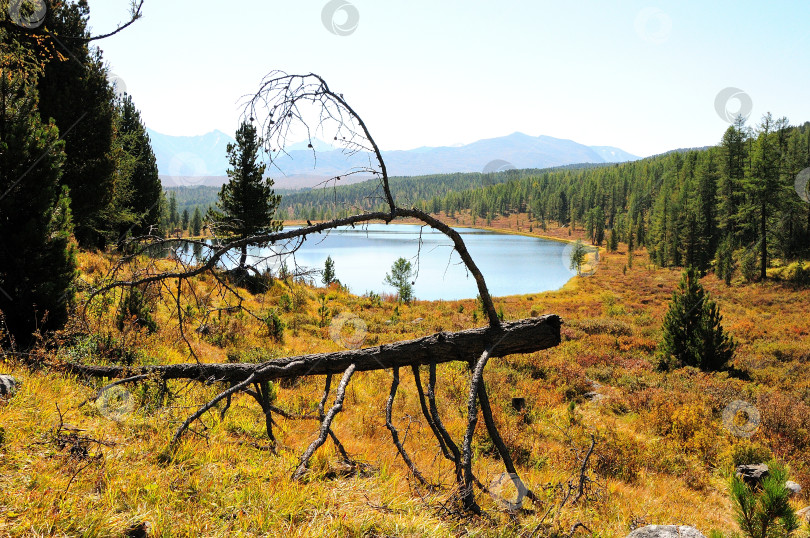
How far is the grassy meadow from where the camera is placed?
242cm

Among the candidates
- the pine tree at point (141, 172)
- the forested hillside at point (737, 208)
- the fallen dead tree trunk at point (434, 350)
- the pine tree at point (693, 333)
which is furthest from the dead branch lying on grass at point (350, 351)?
the pine tree at point (141, 172)

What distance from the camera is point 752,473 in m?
6.27

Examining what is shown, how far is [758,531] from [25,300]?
8.70 m

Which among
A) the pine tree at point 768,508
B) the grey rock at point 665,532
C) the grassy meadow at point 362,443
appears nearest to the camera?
the grassy meadow at point 362,443

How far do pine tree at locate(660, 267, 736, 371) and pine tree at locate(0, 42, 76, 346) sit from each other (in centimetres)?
1562

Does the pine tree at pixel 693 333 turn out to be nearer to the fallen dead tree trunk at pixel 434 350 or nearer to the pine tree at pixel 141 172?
the fallen dead tree trunk at pixel 434 350

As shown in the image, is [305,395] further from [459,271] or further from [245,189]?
[459,271]

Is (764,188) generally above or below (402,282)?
above

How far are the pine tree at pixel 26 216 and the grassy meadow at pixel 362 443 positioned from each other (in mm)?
653

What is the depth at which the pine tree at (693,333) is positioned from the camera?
12430mm

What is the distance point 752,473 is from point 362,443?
6.38m

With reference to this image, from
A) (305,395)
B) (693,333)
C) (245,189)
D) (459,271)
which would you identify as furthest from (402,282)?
(459,271)

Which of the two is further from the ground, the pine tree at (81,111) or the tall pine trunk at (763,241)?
the pine tree at (81,111)

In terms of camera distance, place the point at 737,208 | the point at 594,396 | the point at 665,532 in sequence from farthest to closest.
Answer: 1. the point at 737,208
2. the point at 594,396
3. the point at 665,532
